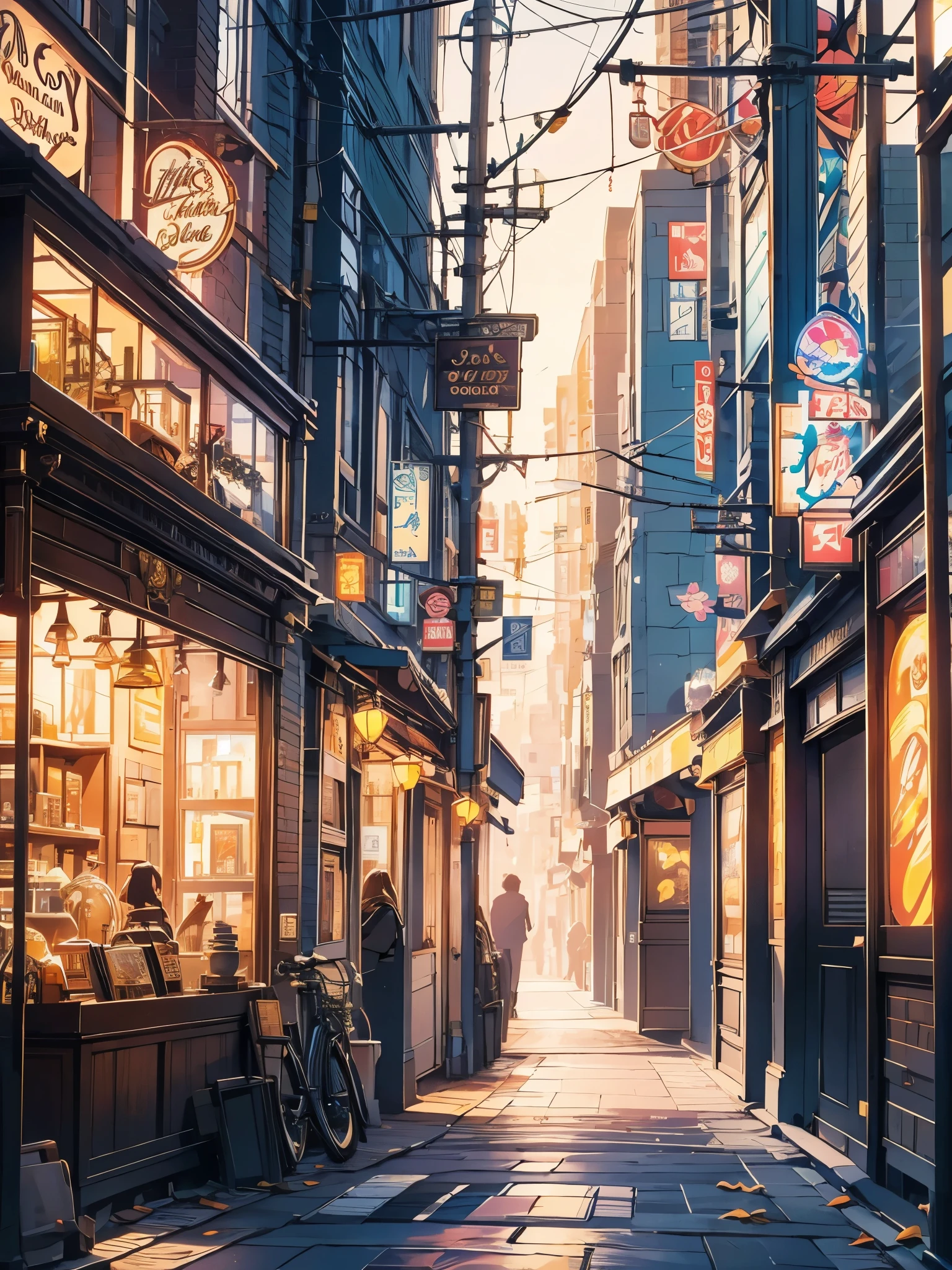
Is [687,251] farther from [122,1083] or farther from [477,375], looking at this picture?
[122,1083]

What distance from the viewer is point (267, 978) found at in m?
12.4

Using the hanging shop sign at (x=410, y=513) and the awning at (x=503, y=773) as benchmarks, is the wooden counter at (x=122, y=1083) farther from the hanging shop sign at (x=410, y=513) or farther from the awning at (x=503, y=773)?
the awning at (x=503, y=773)

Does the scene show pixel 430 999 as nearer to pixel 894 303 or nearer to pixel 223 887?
pixel 223 887

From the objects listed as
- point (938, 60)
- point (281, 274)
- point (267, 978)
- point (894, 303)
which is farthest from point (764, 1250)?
point (281, 274)

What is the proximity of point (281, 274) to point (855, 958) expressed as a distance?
7.67 meters

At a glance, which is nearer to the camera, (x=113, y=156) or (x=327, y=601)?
(x=113, y=156)

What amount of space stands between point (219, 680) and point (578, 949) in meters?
45.0

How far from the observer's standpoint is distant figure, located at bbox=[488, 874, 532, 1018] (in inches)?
1267

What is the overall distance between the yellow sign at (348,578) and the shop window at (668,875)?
517 inches

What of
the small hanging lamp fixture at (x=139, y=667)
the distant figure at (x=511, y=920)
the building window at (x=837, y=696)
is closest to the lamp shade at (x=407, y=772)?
the building window at (x=837, y=696)

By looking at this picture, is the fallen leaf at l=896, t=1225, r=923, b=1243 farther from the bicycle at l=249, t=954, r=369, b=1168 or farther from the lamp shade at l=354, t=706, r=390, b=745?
the lamp shade at l=354, t=706, r=390, b=745

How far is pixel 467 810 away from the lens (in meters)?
21.5

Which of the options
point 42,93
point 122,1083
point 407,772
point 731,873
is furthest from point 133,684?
point 731,873

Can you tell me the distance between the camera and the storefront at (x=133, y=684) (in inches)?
322
